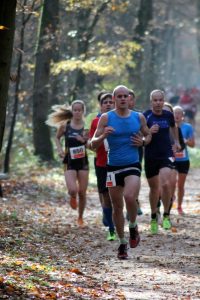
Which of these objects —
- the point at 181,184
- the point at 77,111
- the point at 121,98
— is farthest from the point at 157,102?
the point at 181,184

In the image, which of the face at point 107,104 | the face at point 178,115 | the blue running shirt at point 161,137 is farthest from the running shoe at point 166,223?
the face at point 178,115

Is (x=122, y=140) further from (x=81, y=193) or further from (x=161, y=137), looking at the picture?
(x=81, y=193)

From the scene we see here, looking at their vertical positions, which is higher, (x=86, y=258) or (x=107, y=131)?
(x=107, y=131)

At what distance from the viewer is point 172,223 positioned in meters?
15.2

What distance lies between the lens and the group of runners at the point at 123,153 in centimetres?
1073

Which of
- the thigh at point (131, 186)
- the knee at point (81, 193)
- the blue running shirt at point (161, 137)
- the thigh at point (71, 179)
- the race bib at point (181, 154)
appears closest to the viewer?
the thigh at point (131, 186)

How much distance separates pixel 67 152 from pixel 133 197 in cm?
377

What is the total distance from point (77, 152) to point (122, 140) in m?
3.58

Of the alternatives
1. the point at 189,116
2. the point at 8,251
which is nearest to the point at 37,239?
the point at 8,251

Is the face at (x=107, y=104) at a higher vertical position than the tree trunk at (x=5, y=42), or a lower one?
lower

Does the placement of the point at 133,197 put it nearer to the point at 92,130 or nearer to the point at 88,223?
the point at 92,130

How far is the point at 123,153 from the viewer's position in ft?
35.2

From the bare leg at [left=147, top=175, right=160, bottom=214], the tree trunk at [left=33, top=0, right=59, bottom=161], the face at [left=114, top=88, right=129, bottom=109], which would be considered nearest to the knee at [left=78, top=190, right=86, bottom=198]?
the bare leg at [left=147, top=175, right=160, bottom=214]

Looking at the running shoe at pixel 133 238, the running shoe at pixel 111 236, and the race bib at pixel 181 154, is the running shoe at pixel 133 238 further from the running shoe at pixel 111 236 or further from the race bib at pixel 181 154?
the race bib at pixel 181 154
